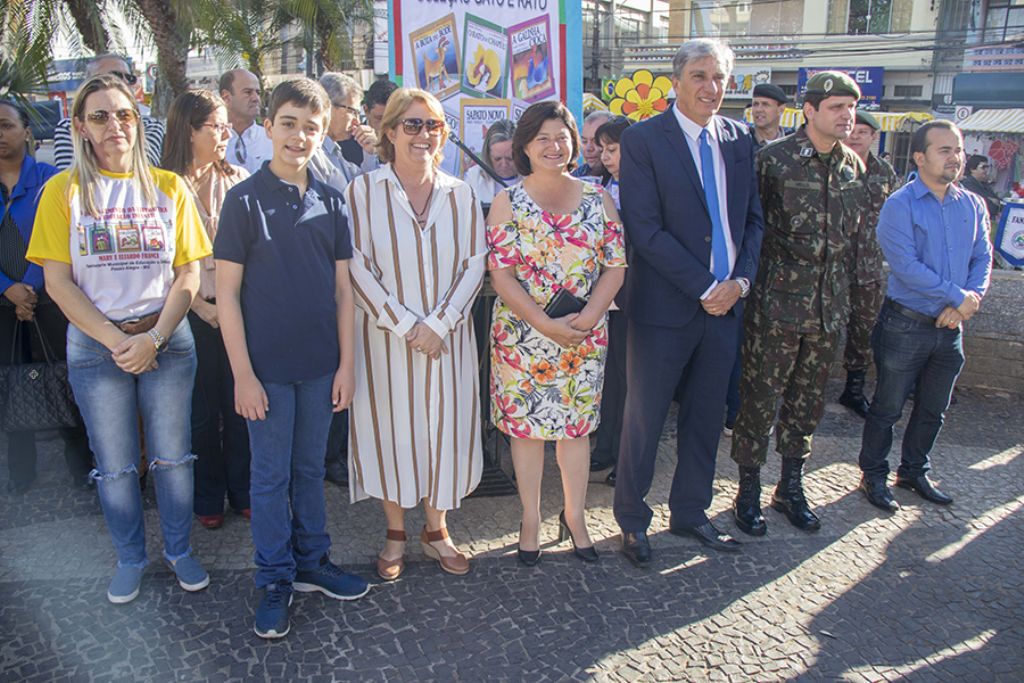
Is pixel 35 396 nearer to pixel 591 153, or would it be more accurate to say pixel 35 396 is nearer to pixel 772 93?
pixel 591 153

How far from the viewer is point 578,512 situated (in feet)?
12.1

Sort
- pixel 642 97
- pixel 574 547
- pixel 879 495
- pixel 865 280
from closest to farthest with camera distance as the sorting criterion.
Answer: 1. pixel 574 547
2. pixel 879 495
3. pixel 865 280
4. pixel 642 97

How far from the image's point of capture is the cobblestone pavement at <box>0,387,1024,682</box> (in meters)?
2.92

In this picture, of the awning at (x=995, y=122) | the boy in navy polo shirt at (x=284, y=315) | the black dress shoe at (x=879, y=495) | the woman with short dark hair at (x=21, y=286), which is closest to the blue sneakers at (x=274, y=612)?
the boy in navy polo shirt at (x=284, y=315)

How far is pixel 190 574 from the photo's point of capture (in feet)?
11.0

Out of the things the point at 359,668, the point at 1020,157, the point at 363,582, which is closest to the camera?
the point at 359,668

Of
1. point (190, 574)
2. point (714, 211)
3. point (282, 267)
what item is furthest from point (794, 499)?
point (190, 574)

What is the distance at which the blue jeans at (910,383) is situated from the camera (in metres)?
4.20

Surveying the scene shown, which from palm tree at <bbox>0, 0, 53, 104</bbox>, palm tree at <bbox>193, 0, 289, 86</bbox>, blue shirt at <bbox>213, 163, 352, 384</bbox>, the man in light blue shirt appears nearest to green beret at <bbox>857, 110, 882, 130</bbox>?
the man in light blue shirt

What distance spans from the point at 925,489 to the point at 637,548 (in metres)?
1.82

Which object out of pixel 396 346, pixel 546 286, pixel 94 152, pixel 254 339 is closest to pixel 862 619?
pixel 546 286

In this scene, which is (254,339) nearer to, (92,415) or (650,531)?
(92,415)

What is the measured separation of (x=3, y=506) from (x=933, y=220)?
16.2ft

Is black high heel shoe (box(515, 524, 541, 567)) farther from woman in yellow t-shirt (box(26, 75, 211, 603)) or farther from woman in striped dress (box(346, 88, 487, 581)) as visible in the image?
woman in yellow t-shirt (box(26, 75, 211, 603))
